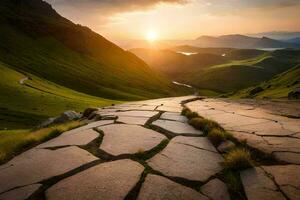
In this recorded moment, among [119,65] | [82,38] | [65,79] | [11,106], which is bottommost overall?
[11,106]

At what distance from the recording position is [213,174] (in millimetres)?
4219

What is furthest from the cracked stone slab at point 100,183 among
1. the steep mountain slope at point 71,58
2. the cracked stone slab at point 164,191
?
the steep mountain slope at point 71,58

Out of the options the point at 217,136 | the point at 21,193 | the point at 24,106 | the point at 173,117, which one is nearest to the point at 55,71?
the point at 24,106

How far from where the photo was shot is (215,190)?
12.4 ft

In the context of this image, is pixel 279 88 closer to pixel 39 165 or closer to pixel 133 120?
pixel 133 120

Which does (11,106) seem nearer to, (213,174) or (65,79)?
(213,174)

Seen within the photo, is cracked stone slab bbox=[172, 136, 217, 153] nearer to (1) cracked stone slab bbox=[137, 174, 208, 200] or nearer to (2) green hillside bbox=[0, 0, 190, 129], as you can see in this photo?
(1) cracked stone slab bbox=[137, 174, 208, 200]

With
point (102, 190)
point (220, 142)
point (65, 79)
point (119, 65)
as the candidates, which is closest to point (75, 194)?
point (102, 190)

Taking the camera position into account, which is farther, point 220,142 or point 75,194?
point 220,142

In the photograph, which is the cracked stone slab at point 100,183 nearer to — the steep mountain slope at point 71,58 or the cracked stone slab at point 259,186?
the cracked stone slab at point 259,186

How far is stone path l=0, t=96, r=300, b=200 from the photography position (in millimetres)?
3717

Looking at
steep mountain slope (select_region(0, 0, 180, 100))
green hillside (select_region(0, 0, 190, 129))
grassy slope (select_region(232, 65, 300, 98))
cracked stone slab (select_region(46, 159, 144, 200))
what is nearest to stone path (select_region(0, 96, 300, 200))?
cracked stone slab (select_region(46, 159, 144, 200))

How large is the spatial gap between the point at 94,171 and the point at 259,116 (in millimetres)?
5930

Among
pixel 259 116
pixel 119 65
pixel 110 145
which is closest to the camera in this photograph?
pixel 110 145
